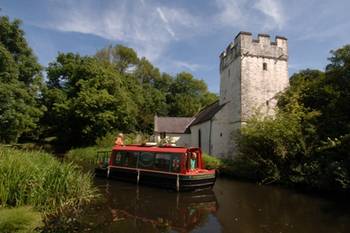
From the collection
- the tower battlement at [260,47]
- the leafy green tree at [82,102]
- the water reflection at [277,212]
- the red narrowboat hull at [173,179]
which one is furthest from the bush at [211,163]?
the leafy green tree at [82,102]

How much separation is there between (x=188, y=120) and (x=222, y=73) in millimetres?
11143

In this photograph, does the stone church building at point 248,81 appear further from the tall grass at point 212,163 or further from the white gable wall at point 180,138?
the white gable wall at point 180,138

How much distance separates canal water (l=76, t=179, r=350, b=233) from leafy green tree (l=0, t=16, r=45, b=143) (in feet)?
29.9

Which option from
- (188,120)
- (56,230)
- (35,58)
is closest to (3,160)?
(56,230)

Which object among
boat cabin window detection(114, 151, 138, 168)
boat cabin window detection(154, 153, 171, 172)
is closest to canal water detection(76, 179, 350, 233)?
boat cabin window detection(154, 153, 171, 172)

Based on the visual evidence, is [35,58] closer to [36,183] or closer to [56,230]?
[36,183]

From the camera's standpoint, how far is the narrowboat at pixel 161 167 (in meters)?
13.9

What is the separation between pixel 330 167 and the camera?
12.7 m

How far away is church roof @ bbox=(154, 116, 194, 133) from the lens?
34.3 meters

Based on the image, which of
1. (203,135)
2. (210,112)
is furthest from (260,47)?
(203,135)

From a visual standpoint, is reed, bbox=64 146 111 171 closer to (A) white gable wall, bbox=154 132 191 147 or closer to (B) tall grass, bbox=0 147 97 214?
(A) white gable wall, bbox=154 132 191 147

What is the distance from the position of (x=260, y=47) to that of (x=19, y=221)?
20.3 m

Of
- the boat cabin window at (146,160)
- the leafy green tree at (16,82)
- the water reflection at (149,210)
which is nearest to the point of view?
the water reflection at (149,210)

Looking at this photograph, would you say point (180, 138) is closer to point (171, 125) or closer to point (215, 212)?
point (171, 125)
